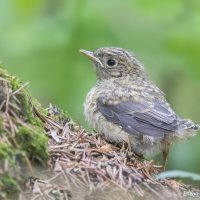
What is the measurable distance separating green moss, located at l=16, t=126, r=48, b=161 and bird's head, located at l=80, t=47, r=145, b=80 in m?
4.11

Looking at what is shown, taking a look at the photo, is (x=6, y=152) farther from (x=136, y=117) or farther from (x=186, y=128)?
(x=186, y=128)

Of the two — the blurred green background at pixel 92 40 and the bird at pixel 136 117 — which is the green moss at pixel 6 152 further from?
the blurred green background at pixel 92 40

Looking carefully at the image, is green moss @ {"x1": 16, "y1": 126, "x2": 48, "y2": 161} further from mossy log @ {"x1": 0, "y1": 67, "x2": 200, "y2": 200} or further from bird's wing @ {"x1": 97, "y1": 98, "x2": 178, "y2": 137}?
bird's wing @ {"x1": 97, "y1": 98, "x2": 178, "y2": 137}

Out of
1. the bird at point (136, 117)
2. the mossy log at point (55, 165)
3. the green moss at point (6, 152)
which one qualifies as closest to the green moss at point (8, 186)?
the mossy log at point (55, 165)

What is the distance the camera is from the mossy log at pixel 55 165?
5668mm

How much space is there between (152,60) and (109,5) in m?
1.19

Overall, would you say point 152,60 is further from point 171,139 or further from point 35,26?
point 171,139

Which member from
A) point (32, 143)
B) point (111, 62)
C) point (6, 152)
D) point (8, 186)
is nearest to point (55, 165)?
point (32, 143)

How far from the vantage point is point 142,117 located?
28.2 ft

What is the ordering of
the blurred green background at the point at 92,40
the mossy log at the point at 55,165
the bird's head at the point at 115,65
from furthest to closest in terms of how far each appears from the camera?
the blurred green background at the point at 92,40 < the bird's head at the point at 115,65 < the mossy log at the point at 55,165

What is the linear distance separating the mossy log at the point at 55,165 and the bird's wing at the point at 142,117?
4.01 ft

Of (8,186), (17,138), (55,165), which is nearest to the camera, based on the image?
(8,186)

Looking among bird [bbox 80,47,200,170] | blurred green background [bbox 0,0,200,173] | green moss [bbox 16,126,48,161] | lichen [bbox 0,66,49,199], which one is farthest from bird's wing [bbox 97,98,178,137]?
blurred green background [bbox 0,0,200,173]

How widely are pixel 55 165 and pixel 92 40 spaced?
5.69 meters
